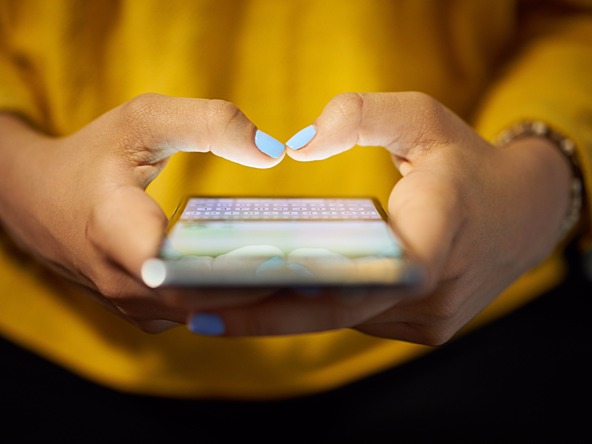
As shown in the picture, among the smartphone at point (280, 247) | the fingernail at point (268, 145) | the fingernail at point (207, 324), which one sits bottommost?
the fingernail at point (207, 324)

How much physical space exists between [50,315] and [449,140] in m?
0.34

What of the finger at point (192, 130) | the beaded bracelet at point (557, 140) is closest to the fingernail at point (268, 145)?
the finger at point (192, 130)

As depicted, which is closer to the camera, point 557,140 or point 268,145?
point 268,145

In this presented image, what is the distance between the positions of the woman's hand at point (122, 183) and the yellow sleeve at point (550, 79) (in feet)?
0.72

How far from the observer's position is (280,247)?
25 centimetres

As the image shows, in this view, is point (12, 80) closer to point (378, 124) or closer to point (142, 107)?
point (142, 107)

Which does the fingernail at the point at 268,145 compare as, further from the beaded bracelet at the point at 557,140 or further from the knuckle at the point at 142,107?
the beaded bracelet at the point at 557,140

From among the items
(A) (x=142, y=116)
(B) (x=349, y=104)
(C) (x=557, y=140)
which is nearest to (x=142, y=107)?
(A) (x=142, y=116)


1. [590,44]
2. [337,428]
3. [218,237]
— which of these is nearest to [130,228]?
[218,237]

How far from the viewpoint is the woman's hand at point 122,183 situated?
27cm

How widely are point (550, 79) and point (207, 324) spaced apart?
36cm

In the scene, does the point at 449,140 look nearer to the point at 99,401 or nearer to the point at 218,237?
the point at 218,237

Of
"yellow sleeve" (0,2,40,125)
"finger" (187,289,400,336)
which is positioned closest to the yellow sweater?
"yellow sleeve" (0,2,40,125)

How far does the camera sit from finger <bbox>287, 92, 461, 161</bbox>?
0.29 m
